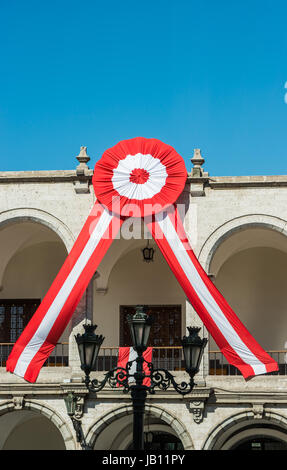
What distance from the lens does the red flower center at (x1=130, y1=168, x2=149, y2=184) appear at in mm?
20812

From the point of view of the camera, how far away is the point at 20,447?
79.7 ft

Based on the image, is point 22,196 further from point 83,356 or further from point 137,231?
point 83,356

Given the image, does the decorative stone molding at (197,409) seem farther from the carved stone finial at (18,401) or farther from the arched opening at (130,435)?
the carved stone finial at (18,401)

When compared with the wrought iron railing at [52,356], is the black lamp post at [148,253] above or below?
above

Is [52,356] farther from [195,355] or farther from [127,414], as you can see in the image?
[195,355]

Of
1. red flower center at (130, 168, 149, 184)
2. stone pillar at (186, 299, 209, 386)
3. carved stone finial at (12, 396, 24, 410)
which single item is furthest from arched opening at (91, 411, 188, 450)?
red flower center at (130, 168, 149, 184)

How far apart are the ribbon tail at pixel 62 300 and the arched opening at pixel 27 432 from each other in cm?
286

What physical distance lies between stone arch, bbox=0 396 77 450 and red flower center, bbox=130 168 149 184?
608 centimetres

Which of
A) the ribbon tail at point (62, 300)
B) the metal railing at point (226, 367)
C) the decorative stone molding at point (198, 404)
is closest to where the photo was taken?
the ribbon tail at point (62, 300)

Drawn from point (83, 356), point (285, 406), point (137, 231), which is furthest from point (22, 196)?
point (83, 356)

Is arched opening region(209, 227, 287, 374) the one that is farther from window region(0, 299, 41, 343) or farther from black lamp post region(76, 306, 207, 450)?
black lamp post region(76, 306, 207, 450)

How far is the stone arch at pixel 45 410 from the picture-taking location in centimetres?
2039

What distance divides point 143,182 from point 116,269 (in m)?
4.55

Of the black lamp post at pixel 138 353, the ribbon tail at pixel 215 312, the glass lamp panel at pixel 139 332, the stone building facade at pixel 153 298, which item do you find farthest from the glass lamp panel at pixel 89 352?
the stone building facade at pixel 153 298
